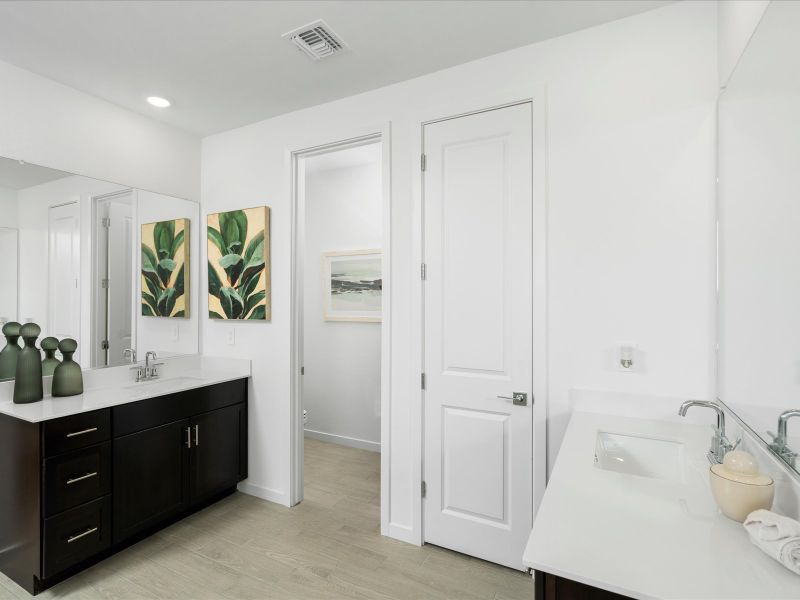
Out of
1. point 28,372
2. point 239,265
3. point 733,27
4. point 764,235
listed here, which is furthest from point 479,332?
point 28,372

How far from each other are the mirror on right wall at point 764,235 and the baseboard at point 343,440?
2843mm

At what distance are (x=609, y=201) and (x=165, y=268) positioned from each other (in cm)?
286

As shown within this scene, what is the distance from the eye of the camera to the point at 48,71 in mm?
2219

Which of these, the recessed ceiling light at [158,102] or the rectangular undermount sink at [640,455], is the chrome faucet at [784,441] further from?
the recessed ceiling light at [158,102]

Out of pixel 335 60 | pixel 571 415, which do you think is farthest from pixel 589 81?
pixel 571 415

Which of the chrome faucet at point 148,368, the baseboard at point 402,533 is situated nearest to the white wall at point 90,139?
the chrome faucet at point 148,368

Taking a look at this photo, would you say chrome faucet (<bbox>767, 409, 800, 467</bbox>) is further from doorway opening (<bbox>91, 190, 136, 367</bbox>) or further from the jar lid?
doorway opening (<bbox>91, 190, 136, 367</bbox>)

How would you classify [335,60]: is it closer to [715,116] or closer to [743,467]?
[715,116]

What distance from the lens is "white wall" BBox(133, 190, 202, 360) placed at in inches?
110

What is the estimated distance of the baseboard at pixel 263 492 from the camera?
2.81 metres

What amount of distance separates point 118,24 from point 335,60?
38.3 inches

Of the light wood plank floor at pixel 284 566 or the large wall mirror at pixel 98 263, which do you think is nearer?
the light wood plank floor at pixel 284 566

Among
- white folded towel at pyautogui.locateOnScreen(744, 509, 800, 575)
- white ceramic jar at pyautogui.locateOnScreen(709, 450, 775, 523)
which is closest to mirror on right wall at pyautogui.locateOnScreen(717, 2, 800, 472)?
white ceramic jar at pyautogui.locateOnScreen(709, 450, 775, 523)

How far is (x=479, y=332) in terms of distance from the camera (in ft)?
7.06
